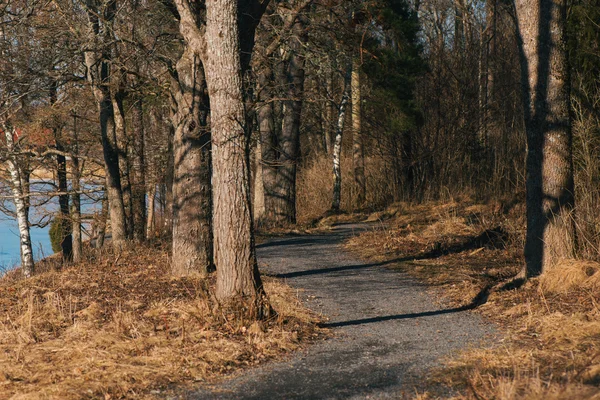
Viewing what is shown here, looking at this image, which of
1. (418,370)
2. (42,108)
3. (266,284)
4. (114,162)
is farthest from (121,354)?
(42,108)

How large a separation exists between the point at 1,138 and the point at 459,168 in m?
13.5

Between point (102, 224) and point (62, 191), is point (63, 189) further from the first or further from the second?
point (102, 224)

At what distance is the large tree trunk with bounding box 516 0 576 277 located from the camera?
9.13 meters

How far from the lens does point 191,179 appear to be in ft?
34.9

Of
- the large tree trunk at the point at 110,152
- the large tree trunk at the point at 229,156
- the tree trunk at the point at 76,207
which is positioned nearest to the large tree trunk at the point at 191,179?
the large tree trunk at the point at 229,156

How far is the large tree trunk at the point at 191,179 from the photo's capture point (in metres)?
10.5

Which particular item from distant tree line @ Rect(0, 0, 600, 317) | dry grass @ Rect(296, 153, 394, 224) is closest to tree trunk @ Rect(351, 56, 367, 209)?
distant tree line @ Rect(0, 0, 600, 317)

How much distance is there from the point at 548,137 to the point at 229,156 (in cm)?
414

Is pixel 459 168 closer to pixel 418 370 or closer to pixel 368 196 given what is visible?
pixel 368 196

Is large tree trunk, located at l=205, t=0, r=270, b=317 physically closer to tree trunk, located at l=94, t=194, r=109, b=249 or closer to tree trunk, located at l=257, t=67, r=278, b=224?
tree trunk, located at l=257, t=67, r=278, b=224

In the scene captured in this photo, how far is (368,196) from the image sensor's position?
23.4 metres

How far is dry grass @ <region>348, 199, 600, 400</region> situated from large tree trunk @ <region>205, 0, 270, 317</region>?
2615 millimetres

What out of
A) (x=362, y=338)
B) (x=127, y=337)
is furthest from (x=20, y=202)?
(x=362, y=338)

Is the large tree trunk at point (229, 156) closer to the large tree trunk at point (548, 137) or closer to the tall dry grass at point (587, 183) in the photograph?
the large tree trunk at point (548, 137)
